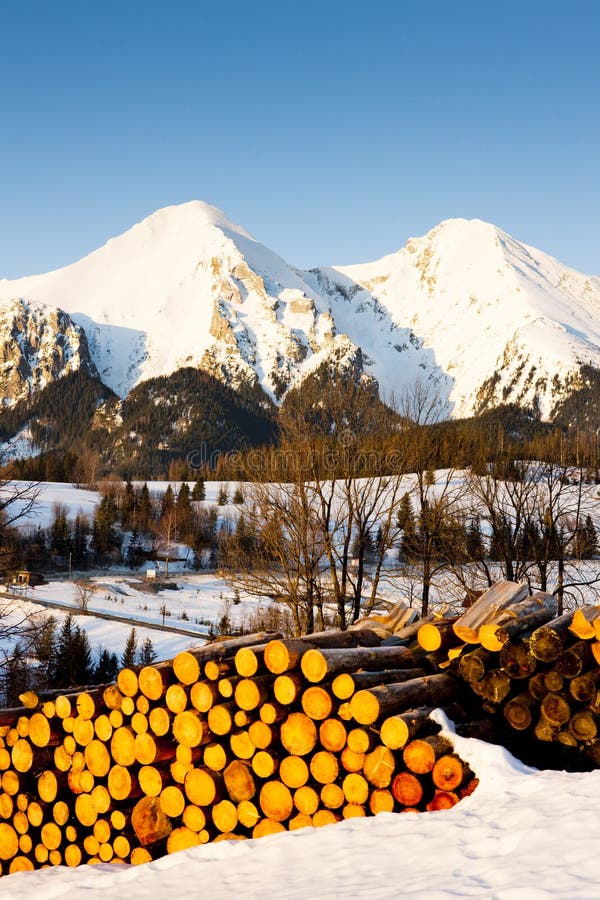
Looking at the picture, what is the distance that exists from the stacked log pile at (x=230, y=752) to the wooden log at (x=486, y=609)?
469 mm

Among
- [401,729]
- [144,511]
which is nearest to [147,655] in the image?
[401,729]

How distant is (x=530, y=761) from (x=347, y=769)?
1.67 metres

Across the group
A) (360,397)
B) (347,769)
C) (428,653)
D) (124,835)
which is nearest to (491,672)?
(428,653)

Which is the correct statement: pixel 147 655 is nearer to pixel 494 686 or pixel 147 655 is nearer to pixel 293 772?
pixel 293 772

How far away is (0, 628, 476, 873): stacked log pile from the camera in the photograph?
20.2 feet

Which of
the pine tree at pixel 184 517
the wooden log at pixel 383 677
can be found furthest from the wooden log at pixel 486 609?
the pine tree at pixel 184 517

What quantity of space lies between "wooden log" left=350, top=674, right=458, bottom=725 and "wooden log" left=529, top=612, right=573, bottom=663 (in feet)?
2.96

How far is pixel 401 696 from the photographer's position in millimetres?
6395

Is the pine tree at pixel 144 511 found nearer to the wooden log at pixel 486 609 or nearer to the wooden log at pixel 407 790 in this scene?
the wooden log at pixel 486 609

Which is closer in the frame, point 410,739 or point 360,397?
point 410,739

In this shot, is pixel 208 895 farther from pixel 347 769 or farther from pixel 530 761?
pixel 530 761

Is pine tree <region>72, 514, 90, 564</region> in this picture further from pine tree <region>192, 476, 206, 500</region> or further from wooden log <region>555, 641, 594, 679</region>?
wooden log <region>555, 641, 594, 679</region>

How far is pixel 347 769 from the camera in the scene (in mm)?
6266

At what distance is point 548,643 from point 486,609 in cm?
103
